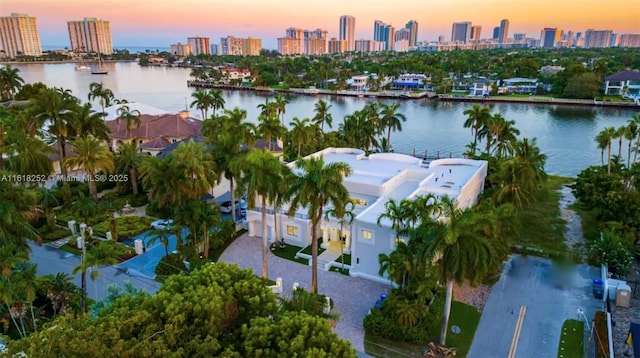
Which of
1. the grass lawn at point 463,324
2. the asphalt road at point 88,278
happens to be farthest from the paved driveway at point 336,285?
the asphalt road at point 88,278

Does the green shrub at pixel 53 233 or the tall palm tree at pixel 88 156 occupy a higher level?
the tall palm tree at pixel 88 156

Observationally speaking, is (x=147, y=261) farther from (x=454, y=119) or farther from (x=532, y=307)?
(x=454, y=119)

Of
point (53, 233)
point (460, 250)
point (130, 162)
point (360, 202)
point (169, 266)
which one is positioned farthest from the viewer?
point (130, 162)

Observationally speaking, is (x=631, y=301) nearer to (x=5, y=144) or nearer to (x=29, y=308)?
(x=29, y=308)

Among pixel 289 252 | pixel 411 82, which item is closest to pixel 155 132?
pixel 289 252

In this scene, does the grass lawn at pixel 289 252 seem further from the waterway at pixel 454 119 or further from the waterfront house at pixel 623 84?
the waterfront house at pixel 623 84

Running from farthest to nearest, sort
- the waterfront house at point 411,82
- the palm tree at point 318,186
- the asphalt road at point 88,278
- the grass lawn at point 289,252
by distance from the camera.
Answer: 1. the waterfront house at point 411,82
2. the grass lawn at point 289,252
3. the asphalt road at point 88,278
4. the palm tree at point 318,186
